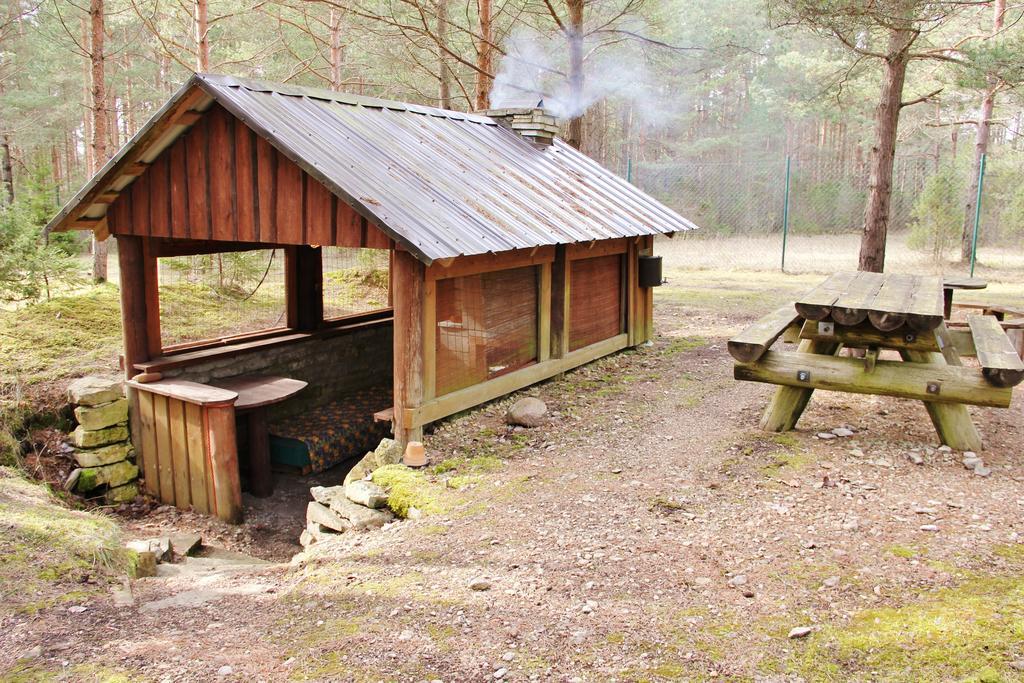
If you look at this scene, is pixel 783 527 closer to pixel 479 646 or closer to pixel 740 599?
pixel 740 599

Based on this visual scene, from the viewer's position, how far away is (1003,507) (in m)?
5.23

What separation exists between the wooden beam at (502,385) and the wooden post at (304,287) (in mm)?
2549

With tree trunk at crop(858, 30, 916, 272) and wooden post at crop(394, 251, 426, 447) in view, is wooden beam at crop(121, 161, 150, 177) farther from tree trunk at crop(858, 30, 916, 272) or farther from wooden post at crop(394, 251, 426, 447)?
tree trunk at crop(858, 30, 916, 272)

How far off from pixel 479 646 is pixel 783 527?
2081mm

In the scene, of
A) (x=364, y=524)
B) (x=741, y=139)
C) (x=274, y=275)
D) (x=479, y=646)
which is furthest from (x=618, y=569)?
(x=741, y=139)

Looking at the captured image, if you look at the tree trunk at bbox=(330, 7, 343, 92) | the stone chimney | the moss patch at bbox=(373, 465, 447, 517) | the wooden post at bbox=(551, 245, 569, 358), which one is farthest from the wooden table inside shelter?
the tree trunk at bbox=(330, 7, 343, 92)

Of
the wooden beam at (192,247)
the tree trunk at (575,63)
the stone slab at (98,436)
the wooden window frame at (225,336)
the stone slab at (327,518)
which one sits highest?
the tree trunk at (575,63)

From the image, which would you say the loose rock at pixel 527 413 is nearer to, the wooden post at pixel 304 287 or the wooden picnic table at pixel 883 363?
the wooden picnic table at pixel 883 363

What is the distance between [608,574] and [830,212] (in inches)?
1026

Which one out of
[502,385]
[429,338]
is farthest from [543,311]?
[429,338]

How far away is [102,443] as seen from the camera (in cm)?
805

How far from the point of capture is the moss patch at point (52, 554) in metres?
4.75

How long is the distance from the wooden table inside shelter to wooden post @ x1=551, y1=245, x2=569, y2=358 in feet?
8.81

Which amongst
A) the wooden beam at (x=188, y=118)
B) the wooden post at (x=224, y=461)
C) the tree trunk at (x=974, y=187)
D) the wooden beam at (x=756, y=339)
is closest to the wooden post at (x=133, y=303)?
the wooden post at (x=224, y=461)
